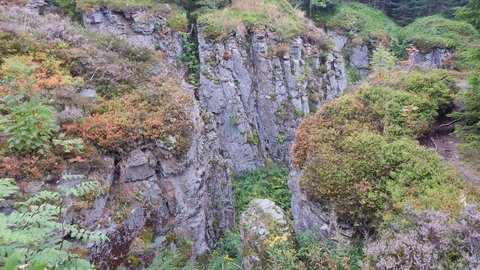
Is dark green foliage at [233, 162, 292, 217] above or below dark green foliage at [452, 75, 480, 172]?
below

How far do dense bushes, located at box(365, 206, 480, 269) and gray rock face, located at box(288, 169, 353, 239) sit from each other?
135cm

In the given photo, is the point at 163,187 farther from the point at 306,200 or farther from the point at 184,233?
the point at 306,200

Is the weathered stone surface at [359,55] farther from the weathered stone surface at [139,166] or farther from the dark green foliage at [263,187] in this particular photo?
the weathered stone surface at [139,166]

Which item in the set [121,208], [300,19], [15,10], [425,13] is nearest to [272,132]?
[300,19]

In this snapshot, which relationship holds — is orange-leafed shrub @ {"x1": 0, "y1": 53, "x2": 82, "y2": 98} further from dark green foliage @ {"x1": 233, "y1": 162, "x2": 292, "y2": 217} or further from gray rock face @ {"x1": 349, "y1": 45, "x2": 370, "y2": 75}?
gray rock face @ {"x1": 349, "y1": 45, "x2": 370, "y2": 75}

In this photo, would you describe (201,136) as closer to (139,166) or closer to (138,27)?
(139,166)

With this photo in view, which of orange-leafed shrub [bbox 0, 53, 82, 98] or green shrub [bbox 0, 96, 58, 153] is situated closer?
green shrub [bbox 0, 96, 58, 153]

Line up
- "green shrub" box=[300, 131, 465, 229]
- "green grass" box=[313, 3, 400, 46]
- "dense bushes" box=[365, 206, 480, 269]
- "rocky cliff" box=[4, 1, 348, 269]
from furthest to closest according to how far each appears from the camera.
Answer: "green grass" box=[313, 3, 400, 46], "rocky cliff" box=[4, 1, 348, 269], "green shrub" box=[300, 131, 465, 229], "dense bushes" box=[365, 206, 480, 269]

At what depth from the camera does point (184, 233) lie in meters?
8.73

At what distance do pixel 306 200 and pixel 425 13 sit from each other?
35.5m

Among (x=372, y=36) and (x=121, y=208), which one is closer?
(x=121, y=208)

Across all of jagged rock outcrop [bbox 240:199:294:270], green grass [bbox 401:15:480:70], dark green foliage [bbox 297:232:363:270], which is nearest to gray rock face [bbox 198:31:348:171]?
jagged rock outcrop [bbox 240:199:294:270]

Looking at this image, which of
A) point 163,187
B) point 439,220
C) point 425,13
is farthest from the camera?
point 425,13

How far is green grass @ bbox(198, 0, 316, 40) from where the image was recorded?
1686 cm
